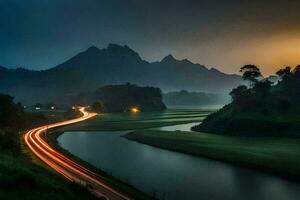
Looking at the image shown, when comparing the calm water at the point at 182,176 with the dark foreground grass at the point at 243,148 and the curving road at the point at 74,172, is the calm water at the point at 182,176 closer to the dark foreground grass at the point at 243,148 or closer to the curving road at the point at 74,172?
the dark foreground grass at the point at 243,148

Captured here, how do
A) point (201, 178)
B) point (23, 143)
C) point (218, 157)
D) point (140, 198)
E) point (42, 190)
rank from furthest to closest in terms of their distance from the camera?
1. point (23, 143)
2. point (218, 157)
3. point (201, 178)
4. point (140, 198)
5. point (42, 190)

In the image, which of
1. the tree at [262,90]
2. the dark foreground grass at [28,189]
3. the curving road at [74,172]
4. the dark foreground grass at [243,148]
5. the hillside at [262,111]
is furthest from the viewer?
the tree at [262,90]

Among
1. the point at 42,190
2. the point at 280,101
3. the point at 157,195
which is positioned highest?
the point at 280,101

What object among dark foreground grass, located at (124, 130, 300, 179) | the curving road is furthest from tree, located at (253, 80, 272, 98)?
the curving road

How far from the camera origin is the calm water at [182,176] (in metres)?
65.1

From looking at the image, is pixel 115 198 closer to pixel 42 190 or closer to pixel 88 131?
pixel 42 190

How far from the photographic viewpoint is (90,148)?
120625 millimetres

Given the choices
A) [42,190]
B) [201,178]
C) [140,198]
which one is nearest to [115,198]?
[140,198]

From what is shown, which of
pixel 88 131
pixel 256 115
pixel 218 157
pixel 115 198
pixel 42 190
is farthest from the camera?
pixel 88 131

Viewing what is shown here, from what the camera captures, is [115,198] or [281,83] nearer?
[115,198]

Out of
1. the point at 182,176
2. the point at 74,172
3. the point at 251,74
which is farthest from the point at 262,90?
the point at 74,172

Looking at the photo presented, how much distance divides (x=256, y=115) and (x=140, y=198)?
108052 millimetres

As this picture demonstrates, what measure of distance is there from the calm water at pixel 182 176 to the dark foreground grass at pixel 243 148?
3880mm

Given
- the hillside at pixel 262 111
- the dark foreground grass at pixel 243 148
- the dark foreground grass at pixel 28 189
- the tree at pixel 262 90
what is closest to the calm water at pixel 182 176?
the dark foreground grass at pixel 243 148
